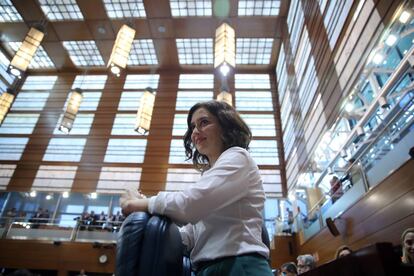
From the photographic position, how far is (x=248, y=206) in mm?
879

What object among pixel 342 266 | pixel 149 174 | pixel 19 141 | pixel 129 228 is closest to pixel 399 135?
pixel 342 266

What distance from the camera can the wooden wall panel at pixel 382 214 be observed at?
101 inches

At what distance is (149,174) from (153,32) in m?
4.76

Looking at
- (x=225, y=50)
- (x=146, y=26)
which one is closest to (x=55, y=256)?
(x=225, y=50)

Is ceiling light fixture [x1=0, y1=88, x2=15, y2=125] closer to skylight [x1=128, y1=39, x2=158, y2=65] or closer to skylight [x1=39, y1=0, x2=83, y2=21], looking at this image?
skylight [x1=39, y1=0, x2=83, y2=21]

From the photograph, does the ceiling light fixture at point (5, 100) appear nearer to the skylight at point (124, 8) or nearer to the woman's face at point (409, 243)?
the skylight at point (124, 8)

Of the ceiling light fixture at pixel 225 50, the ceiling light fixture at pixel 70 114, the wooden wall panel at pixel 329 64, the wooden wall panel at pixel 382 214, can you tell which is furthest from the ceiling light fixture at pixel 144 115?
the wooden wall panel at pixel 382 214

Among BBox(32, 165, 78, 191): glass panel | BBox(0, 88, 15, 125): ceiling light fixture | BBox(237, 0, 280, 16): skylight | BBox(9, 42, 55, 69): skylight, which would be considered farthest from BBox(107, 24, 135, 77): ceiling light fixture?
BBox(9, 42, 55, 69): skylight

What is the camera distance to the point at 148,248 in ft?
2.24

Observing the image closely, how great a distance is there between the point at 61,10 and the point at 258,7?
630 centimetres

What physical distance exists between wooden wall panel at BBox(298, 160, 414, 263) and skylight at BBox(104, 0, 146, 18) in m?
8.22

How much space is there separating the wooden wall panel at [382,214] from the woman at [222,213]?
2298 mm

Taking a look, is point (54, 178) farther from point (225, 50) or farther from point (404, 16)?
point (404, 16)

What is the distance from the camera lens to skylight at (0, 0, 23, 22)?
9.07 metres
